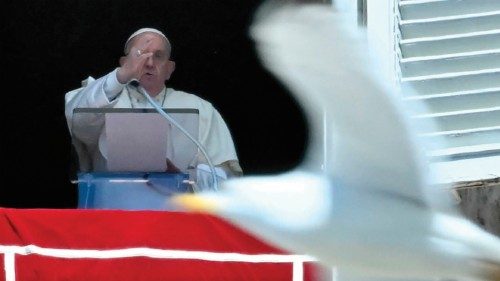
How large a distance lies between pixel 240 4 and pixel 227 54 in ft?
0.66

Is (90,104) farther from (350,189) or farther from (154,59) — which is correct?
Result: (350,189)

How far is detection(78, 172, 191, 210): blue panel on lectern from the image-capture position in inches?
146

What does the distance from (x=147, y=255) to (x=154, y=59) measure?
41.7 inches

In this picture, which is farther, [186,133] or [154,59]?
[154,59]

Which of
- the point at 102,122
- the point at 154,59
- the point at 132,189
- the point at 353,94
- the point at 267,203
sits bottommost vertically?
the point at 267,203

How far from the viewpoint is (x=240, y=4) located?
16.9ft

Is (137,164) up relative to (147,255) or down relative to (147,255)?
up

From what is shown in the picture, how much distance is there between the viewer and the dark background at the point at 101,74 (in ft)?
16.6

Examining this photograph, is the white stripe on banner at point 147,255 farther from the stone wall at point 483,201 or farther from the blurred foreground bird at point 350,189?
the blurred foreground bird at point 350,189

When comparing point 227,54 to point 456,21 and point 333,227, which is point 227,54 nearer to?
point 456,21

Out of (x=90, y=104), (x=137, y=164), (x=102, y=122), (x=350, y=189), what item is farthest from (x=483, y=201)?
(x=350, y=189)

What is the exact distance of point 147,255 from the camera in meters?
3.35

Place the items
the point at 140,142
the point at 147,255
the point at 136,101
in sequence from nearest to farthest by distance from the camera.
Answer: the point at 147,255 → the point at 140,142 → the point at 136,101

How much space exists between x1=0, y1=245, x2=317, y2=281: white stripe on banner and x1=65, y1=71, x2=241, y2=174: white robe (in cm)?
66
